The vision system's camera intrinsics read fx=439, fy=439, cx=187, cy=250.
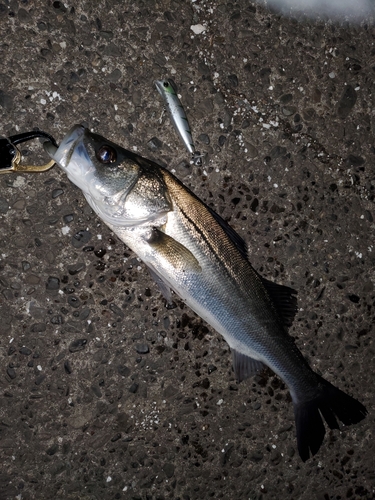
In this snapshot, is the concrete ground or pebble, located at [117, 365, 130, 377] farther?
pebble, located at [117, 365, 130, 377]

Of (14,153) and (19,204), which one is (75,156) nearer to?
(14,153)

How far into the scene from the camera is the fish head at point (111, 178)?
210cm

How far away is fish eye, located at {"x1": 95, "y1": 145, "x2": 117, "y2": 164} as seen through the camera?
211 cm

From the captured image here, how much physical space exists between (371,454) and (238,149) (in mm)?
2249

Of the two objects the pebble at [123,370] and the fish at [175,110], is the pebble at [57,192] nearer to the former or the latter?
the fish at [175,110]

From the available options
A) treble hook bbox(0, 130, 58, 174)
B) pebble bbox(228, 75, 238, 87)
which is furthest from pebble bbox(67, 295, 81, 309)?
pebble bbox(228, 75, 238, 87)

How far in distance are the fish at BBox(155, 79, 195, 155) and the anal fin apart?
4.01ft

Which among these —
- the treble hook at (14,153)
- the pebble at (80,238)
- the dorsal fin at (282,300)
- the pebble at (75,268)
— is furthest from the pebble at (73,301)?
the dorsal fin at (282,300)

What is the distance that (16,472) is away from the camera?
252 centimetres

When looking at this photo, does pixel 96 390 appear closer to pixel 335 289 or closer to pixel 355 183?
pixel 335 289

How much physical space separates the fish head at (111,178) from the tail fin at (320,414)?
139 cm

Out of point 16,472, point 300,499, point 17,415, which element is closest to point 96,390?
point 17,415

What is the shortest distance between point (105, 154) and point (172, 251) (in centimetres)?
57

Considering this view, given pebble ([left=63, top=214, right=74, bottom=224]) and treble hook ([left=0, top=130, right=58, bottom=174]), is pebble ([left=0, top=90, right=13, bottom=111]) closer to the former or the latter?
treble hook ([left=0, top=130, right=58, bottom=174])
